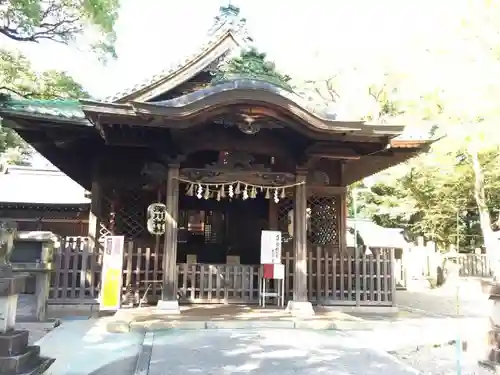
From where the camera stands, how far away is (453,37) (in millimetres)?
13523

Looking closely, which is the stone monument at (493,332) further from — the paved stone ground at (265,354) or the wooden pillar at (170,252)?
the wooden pillar at (170,252)

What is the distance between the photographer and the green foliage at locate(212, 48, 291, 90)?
8.31 meters

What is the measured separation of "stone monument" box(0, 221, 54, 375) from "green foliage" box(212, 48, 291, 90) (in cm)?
488

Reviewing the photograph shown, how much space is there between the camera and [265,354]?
569 centimetres

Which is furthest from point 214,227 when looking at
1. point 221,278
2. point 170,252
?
point 170,252

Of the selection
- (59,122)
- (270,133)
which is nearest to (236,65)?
(270,133)

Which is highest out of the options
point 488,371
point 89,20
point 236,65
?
point 89,20

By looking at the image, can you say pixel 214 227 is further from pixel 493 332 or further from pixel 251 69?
pixel 493 332

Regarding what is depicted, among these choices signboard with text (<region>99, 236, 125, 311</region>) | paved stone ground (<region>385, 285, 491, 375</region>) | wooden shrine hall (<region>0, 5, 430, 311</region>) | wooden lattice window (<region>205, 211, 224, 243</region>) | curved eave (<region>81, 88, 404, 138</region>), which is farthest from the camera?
wooden lattice window (<region>205, 211, 224, 243</region>)

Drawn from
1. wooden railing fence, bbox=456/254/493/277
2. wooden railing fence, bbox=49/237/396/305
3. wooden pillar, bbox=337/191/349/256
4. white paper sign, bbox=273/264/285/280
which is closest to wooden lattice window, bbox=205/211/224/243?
wooden railing fence, bbox=49/237/396/305

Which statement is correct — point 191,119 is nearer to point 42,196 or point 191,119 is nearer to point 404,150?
point 404,150

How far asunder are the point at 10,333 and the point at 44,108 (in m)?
5.22

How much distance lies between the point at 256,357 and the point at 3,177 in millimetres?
17153

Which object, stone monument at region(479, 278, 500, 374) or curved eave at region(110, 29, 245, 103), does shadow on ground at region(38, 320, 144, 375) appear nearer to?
stone monument at region(479, 278, 500, 374)
